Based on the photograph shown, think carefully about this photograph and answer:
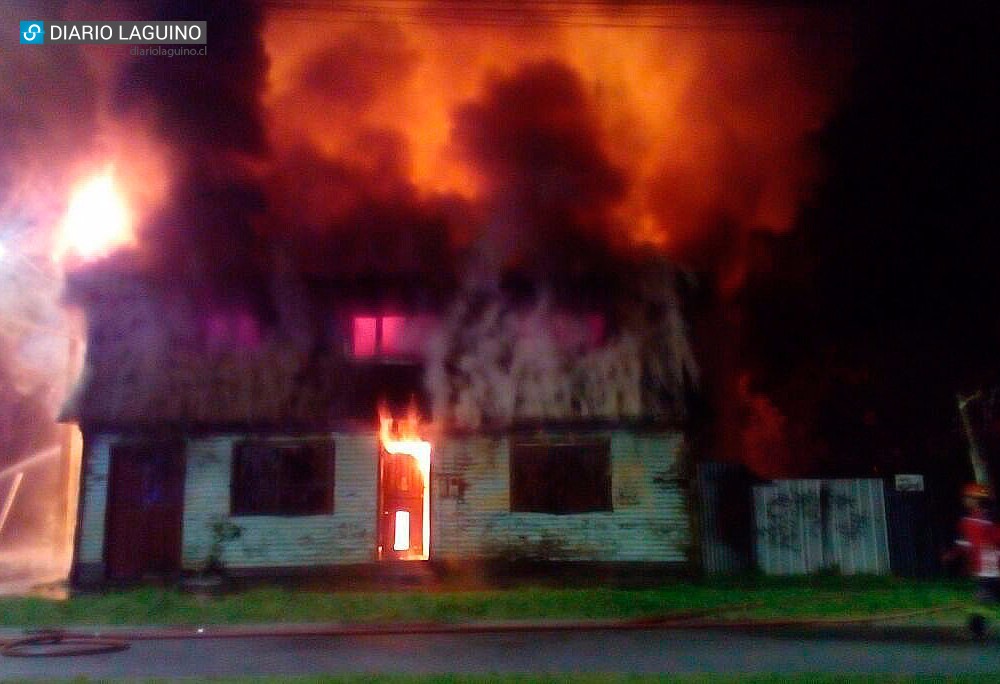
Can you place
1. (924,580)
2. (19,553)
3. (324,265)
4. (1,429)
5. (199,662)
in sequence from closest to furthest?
(199,662) → (924,580) → (324,265) → (19,553) → (1,429)

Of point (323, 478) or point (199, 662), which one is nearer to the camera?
point (199, 662)

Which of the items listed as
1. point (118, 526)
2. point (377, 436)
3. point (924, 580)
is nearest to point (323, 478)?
point (377, 436)

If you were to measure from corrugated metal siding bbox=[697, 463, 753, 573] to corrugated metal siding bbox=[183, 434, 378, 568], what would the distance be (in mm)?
5269

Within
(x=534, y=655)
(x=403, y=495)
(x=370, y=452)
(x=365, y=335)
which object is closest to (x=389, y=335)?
(x=365, y=335)

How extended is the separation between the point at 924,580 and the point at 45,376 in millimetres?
19465

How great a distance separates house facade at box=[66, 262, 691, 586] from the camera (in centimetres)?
1421

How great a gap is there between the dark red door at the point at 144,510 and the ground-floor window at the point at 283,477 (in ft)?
3.16

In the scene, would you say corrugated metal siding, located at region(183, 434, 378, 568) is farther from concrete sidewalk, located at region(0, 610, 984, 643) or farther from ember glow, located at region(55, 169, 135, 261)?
ember glow, located at region(55, 169, 135, 261)

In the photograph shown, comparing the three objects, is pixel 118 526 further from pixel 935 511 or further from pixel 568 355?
pixel 935 511

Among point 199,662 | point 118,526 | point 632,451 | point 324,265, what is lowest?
point 199,662

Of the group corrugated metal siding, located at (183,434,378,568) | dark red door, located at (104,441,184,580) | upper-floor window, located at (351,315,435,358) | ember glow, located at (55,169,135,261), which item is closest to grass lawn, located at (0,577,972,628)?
corrugated metal siding, located at (183,434,378,568)

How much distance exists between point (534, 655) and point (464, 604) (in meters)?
3.37

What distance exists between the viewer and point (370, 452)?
47.5 feet

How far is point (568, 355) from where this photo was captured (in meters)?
14.6
